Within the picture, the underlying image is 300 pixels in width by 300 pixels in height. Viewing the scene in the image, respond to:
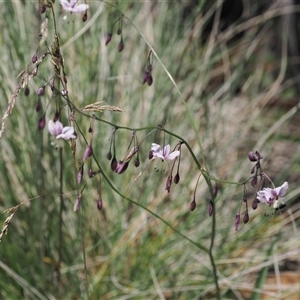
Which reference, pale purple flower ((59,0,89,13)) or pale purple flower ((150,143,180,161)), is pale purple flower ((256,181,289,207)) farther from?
pale purple flower ((59,0,89,13))

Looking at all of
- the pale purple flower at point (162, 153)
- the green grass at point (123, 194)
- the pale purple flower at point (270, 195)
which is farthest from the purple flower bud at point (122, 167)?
the green grass at point (123, 194)

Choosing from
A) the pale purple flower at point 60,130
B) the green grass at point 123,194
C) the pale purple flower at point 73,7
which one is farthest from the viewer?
the green grass at point 123,194

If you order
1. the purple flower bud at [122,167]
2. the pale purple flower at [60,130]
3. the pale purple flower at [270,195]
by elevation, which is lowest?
the pale purple flower at [270,195]

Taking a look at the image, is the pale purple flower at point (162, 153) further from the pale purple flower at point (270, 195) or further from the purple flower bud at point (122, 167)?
the pale purple flower at point (270, 195)

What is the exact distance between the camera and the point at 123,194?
8.42 ft

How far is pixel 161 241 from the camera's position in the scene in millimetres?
2314

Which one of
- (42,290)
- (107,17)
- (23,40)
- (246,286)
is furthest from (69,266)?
(107,17)

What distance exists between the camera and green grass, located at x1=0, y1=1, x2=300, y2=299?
2.14 metres

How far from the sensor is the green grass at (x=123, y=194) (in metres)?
2.14

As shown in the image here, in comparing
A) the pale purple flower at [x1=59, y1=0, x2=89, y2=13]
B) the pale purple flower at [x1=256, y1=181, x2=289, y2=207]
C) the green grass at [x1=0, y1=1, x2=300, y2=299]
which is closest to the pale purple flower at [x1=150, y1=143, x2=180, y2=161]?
the pale purple flower at [x1=256, y1=181, x2=289, y2=207]

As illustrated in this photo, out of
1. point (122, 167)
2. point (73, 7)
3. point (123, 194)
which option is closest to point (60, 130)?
point (122, 167)

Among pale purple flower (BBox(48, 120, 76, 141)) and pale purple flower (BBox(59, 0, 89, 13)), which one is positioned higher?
pale purple flower (BBox(59, 0, 89, 13))

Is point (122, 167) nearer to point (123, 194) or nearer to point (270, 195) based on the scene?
point (270, 195)

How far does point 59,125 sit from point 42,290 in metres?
1.01
